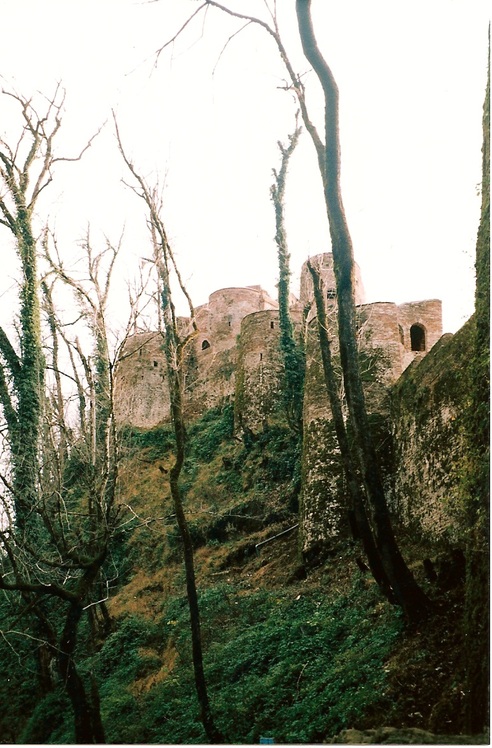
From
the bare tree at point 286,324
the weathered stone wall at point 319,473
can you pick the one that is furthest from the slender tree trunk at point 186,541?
the bare tree at point 286,324

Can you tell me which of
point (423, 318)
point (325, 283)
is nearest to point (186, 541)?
point (325, 283)

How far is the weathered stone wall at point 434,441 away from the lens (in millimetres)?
6361

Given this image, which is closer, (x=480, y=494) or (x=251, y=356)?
(x=480, y=494)

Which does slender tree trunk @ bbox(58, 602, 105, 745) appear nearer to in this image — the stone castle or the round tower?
the stone castle

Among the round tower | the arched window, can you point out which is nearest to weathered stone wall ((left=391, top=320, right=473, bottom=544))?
the round tower

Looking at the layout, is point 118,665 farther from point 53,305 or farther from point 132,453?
point 53,305

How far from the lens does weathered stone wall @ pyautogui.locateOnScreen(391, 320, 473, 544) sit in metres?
6.36

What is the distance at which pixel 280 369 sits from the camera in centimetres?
1370

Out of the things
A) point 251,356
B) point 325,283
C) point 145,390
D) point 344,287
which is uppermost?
point 325,283

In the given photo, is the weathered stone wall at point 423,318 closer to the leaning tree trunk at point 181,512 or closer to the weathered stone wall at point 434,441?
the weathered stone wall at point 434,441

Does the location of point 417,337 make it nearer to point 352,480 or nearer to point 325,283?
point 325,283

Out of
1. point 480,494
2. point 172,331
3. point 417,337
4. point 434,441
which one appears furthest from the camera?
point 417,337

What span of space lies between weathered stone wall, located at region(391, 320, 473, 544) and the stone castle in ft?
0.36

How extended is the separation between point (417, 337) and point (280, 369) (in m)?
3.23
